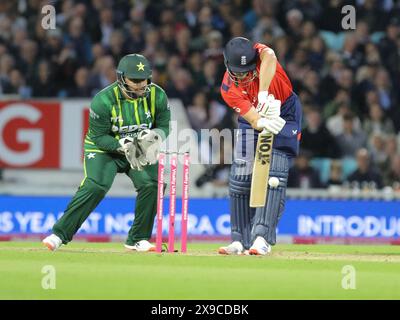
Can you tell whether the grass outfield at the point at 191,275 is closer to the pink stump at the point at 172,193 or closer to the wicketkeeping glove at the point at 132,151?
the pink stump at the point at 172,193

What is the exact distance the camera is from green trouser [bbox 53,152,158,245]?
1100cm

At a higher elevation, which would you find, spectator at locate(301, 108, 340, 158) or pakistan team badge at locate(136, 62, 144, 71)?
pakistan team badge at locate(136, 62, 144, 71)

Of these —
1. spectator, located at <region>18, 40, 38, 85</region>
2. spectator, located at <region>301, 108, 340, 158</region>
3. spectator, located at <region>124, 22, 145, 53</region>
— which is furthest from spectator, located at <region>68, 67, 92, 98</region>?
spectator, located at <region>301, 108, 340, 158</region>

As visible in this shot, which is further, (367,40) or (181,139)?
(367,40)

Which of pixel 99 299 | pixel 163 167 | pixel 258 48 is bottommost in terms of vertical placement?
pixel 99 299

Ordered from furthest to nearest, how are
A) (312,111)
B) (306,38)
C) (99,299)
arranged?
(306,38) < (312,111) < (99,299)

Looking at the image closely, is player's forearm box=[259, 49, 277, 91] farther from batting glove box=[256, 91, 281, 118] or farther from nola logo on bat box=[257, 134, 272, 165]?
nola logo on bat box=[257, 134, 272, 165]

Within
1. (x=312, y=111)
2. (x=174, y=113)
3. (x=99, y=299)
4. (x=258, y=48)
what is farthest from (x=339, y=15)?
(x=99, y=299)

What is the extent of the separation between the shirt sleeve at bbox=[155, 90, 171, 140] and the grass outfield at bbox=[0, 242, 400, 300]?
1236 mm

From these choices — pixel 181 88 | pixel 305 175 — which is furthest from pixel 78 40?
pixel 305 175

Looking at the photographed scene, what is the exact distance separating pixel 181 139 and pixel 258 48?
6.08 metres

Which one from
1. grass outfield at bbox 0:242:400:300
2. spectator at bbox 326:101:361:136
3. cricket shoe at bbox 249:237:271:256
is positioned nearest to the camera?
grass outfield at bbox 0:242:400:300

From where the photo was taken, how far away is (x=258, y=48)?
34.6 feet

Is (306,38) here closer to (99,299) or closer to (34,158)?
(34,158)
